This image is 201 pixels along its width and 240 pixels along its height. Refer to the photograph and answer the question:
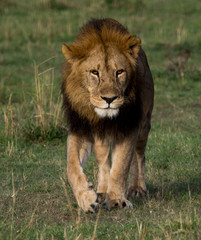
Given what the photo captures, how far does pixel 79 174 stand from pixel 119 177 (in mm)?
299

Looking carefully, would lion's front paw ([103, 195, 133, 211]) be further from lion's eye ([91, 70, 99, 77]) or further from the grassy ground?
lion's eye ([91, 70, 99, 77])

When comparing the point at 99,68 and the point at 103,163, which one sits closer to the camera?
the point at 99,68

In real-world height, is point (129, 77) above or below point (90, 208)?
above

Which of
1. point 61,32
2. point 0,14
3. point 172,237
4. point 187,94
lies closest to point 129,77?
point 172,237

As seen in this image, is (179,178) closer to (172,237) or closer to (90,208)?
(90,208)

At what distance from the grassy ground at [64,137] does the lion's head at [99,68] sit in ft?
1.91

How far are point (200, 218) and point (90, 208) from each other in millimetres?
703

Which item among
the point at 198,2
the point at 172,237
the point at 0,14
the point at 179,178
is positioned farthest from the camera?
the point at 198,2

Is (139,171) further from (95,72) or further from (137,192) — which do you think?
(95,72)

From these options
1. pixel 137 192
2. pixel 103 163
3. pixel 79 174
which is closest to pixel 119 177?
pixel 79 174

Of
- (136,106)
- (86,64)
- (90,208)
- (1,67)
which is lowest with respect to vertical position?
(1,67)

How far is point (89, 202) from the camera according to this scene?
387 cm

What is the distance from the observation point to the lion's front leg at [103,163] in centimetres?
446

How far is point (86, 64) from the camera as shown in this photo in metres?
4.08
